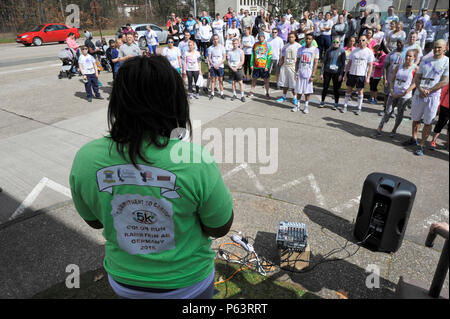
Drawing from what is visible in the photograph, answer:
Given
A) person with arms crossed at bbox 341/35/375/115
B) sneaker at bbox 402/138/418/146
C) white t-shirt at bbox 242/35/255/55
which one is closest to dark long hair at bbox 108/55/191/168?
sneaker at bbox 402/138/418/146

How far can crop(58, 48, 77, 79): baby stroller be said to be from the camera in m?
12.5

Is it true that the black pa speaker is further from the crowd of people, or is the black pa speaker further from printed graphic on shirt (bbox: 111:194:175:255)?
the crowd of people

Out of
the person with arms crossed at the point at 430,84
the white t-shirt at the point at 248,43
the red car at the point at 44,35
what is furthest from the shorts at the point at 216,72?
the red car at the point at 44,35

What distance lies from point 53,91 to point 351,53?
10050mm

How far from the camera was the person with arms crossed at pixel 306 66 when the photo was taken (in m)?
7.93

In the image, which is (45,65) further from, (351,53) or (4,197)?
(351,53)

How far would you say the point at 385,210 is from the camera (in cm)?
326

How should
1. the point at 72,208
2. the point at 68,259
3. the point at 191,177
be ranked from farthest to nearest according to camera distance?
the point at 72,208
the point at 68,259
the point at 191,177

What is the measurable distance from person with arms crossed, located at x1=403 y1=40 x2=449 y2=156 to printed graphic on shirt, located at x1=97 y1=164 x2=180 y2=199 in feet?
19.2

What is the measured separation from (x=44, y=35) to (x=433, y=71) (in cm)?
2739

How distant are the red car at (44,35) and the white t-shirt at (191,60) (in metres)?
18.1

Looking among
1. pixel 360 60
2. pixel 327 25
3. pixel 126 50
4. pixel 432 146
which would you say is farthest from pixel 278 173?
pixel 327 25

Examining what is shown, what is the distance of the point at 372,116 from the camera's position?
8.10 metres
